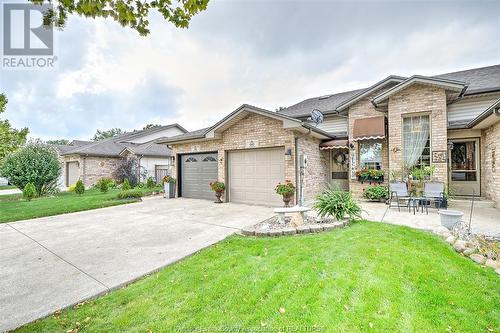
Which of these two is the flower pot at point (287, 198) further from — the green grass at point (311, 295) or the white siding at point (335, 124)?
the white siding at point (335, 124)

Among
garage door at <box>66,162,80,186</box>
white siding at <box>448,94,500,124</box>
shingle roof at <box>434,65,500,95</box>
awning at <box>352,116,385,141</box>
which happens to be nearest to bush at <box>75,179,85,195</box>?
garage door at <box>66,162,80,186</box>

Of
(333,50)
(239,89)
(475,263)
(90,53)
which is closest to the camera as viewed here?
(475,263)

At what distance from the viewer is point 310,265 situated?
4.27m

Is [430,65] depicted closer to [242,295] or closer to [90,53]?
[242,295]

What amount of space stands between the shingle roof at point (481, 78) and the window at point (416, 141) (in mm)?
2768

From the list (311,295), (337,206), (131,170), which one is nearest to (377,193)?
(337,206)

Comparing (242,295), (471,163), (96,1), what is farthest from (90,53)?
(471,163)

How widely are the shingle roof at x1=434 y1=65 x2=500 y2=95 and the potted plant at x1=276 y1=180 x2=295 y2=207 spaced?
9639mm

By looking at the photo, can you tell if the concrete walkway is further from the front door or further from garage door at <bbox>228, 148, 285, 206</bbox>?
the front door

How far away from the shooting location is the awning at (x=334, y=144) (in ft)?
40.8

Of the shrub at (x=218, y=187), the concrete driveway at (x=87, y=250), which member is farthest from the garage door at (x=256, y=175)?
the concrete driveway at (x=87, y=250)

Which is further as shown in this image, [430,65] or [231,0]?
[430,65]

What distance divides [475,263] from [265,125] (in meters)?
8.59

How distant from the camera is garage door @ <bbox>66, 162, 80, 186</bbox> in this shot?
74.4 feet
